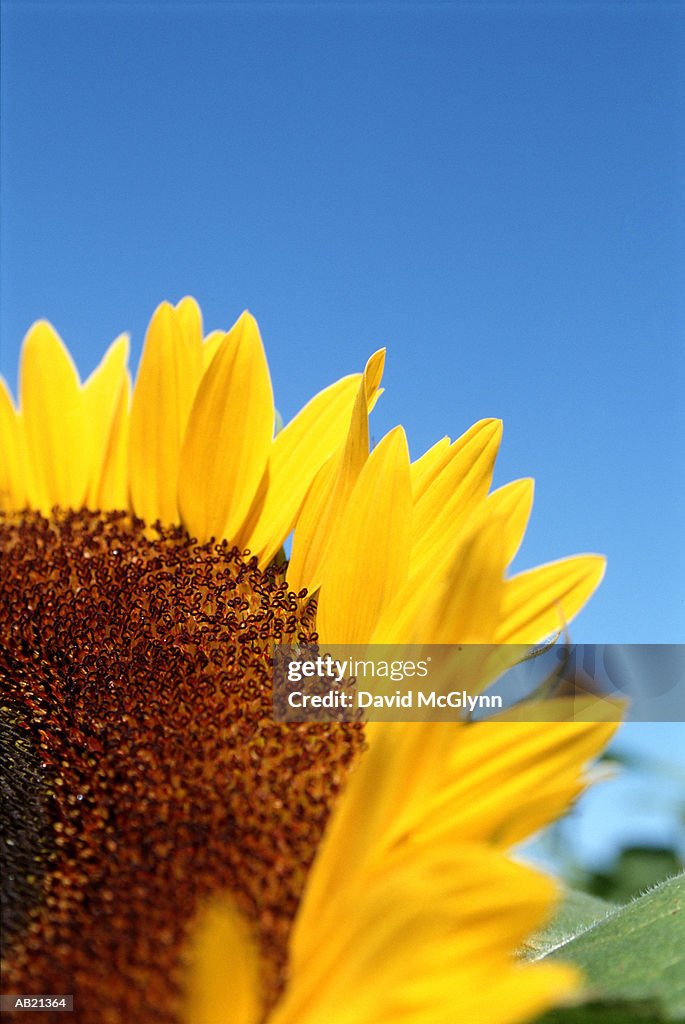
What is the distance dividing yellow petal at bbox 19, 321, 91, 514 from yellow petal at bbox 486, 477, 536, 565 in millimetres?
683

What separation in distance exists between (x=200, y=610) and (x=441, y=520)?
0.74 ft

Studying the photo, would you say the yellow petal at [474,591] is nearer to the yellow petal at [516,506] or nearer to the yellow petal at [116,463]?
the yellow petal at [516,506]

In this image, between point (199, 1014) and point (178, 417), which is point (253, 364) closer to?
point (178, 417)

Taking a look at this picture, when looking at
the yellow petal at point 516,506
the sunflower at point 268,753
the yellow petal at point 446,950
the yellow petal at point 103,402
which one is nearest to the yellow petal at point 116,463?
the yellow petal at point 103,402

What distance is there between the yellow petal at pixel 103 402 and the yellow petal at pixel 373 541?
0.55 metres

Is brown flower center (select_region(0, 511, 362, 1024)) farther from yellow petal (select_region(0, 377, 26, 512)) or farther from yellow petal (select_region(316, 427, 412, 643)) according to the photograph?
yellow petal (select_region(0, 377, 26, 512))

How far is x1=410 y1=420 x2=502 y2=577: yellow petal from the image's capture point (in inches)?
31.9

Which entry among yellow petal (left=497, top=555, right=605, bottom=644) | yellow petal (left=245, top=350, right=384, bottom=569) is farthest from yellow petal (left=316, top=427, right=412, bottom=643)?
yellow petal (left=245, top=350, right=384, bottom=569)

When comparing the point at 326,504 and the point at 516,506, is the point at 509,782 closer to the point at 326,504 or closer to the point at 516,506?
Answer: the point at 516,506

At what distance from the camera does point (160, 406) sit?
1.22 m

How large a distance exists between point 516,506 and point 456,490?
0.08 m

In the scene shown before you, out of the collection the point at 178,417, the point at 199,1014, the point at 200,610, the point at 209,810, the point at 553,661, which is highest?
the point at 178,417

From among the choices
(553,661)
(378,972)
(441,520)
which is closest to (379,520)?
(441,520)

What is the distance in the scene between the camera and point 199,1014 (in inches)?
19.4
